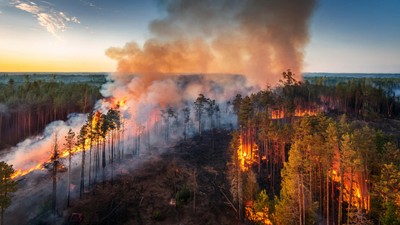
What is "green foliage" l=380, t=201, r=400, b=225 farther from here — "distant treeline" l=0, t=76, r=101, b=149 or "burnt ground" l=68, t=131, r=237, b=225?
"distant treeline" l=0, t=76, r=101, b=149

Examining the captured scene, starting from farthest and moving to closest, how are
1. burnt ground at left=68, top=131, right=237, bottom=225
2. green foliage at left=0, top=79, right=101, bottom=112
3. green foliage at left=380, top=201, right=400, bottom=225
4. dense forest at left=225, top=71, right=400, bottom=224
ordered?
green foliage at left=0, top=79, right=101, bottom=112 < burnt ground at left=68, top=131, right=237, bottom=225 < dense forest at left=225, top=71, right=400, bottom=224 < green foliage at left=380, top=201, right=400, bottom=225

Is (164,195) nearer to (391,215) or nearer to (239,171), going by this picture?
(239,171)

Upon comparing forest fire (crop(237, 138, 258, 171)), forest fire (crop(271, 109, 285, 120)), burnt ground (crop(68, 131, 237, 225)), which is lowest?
burnt ground (crop(68, 131, 237, 225))

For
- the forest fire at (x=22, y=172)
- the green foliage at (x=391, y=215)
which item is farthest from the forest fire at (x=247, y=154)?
the forest fire at (x=22, y=172)

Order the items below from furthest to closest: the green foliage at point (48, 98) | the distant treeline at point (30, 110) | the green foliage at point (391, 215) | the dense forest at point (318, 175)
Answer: the green foliage at point (48, 98), the distant treeline at point (30, 110), the dense forest at point (318, 175), the green foliage at point (391, 215)

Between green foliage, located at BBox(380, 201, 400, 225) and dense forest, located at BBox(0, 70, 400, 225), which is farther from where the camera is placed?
dense forest, located at BBox(0, 70, 400, 225)

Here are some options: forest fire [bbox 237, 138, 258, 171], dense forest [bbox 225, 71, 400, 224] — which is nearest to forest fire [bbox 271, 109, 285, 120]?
dense forest [bbox 225, 71, 400, 224]

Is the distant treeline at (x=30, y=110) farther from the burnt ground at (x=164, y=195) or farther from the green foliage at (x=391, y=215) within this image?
the green foliage at (x=391, y=215)

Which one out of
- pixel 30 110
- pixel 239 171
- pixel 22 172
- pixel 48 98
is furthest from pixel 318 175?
pixel 48 98
